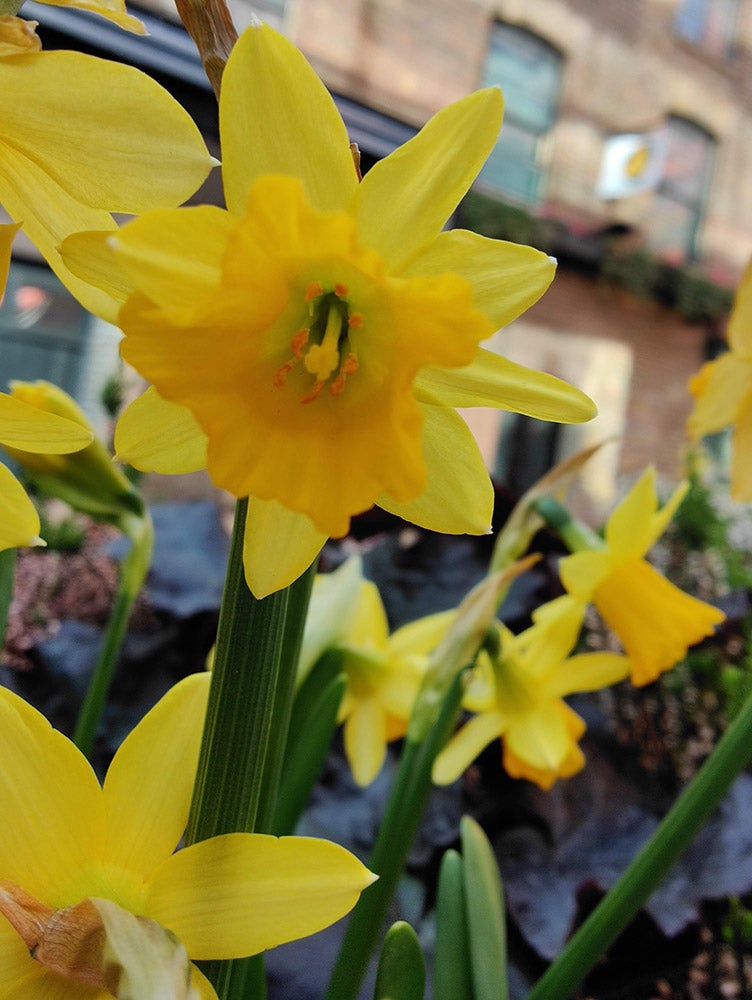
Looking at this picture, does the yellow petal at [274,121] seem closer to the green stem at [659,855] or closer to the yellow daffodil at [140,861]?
the yellow daffodil at [140,861]

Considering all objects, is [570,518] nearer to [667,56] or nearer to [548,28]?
[548,28]

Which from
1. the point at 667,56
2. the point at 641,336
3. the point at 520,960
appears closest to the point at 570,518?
the point at 520,960

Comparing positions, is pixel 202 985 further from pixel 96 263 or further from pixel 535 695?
pixel 535 695

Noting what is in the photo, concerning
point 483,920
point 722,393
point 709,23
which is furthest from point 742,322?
point 709,23

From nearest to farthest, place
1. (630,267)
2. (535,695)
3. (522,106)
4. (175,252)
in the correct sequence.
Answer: (175,252)
(535,695)
(522,106)
(630,267)

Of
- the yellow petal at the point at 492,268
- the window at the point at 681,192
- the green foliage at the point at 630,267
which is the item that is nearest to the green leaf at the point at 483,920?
the yellow petal at the point at 492,268

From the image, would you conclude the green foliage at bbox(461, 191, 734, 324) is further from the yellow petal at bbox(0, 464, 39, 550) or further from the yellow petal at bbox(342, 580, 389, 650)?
the yellow petal at bbox(0, 464, 39, 550)
